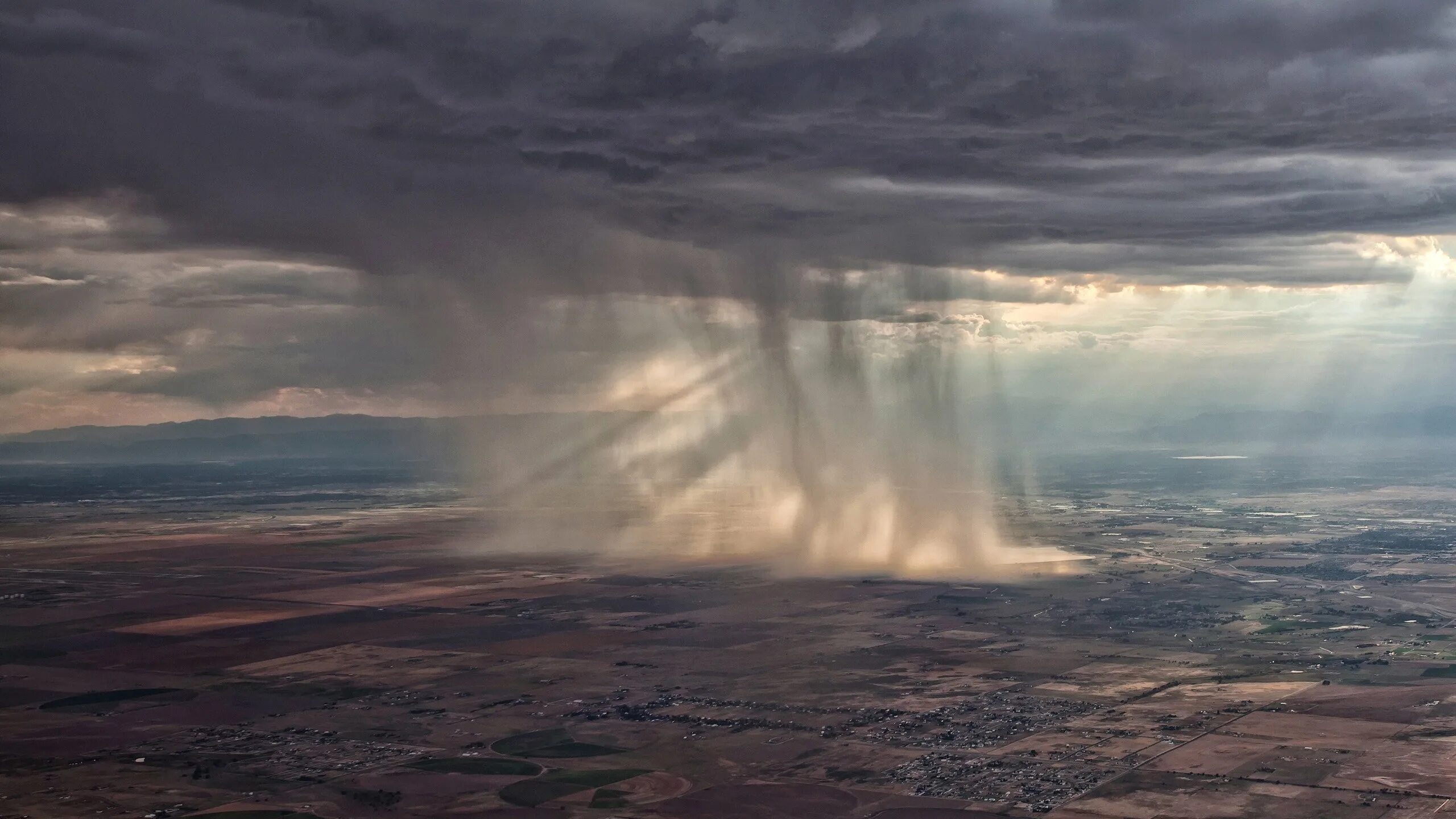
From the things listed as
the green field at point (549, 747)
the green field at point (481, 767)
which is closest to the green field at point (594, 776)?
the green field at point (481, 767)

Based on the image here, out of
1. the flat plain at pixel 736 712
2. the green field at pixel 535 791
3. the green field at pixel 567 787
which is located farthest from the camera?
the flat plain at pixel 736 712

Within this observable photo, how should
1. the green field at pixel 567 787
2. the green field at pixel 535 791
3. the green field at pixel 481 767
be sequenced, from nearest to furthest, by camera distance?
the green field at pixel 567 787
the green field at pixel 535 791
the green field at pixel 481 767

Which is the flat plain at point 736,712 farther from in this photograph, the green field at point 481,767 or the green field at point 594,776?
the green field at point 481,767

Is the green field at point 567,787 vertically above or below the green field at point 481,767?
below

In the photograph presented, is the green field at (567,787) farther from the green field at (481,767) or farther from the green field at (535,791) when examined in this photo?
the green field at (481,767)

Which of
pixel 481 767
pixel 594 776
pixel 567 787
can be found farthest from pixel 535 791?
pixel 481 767

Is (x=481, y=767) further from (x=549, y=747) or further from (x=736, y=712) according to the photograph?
(x=736, y=712)

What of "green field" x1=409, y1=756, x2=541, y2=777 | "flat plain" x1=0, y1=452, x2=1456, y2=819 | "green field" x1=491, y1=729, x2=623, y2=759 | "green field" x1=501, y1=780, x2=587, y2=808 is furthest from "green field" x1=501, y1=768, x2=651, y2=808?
"green field" x1=491, y1=729, x2=623, y2=759

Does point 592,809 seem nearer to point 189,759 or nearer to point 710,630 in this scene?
point 189,759

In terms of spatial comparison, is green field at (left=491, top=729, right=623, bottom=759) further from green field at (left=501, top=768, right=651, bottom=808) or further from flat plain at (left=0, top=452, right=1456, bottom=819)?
green field at (left=501, top=768, right=651, bottom=808)

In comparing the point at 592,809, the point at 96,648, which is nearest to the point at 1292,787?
the point at 592,809

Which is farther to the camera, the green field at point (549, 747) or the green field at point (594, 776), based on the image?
the green field at point (549, 747)

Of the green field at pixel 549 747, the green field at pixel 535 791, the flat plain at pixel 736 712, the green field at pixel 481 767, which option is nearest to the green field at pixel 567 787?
the green field at pixel 535 791
